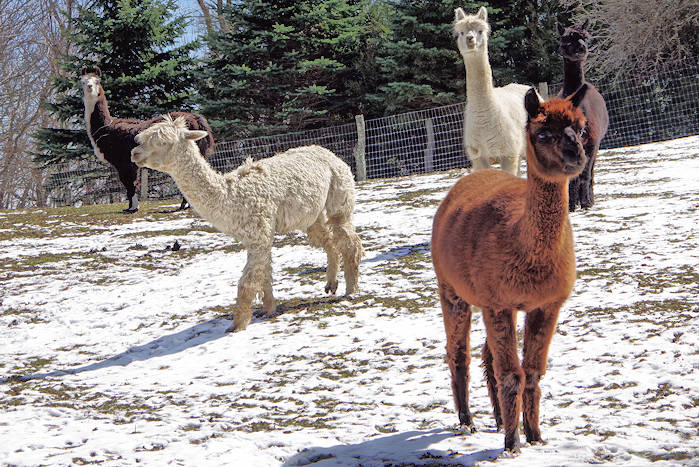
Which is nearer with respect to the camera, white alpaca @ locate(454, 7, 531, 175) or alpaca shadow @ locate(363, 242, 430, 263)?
alpaca shadow @ locate(363, 242, 430, 263)

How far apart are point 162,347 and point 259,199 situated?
1.43 meters

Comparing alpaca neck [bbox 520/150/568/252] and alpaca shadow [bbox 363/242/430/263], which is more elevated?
alpaca neck [bbox 520/150/568/252]

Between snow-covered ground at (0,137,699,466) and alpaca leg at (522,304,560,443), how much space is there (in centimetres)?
23

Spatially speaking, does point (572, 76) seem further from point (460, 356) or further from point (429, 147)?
point (429, 147)

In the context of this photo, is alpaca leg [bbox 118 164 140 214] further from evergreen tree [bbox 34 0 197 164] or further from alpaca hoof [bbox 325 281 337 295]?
alpaca hoof [bbox 325 281 337 295]

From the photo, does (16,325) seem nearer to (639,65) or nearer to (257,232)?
(257,232)

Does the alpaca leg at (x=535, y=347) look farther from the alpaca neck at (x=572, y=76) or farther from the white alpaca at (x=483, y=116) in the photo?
the alpaca neck at (x=572, y=76)

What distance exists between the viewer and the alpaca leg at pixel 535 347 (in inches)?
109

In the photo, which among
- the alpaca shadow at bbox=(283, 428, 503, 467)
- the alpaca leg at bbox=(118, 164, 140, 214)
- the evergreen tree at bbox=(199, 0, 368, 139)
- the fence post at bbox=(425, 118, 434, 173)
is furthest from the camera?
the evergreen tree at bbox=(199, 0, 368, 139)

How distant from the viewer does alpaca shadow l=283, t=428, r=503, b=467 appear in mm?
2838

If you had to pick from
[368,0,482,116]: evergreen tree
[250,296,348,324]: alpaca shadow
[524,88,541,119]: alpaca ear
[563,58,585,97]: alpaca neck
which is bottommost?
[250,296,348,324]: alpaca shadow

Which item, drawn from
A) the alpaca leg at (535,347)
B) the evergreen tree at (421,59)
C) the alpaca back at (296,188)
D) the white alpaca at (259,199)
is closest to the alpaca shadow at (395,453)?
the alpaca leg at (535,347)

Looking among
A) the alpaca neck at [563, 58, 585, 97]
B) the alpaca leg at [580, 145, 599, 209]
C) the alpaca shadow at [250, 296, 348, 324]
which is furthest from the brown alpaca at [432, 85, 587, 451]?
the alpaca leg at [580, 145, 599, 209]

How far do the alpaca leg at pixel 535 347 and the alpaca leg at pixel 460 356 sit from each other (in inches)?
14.2
